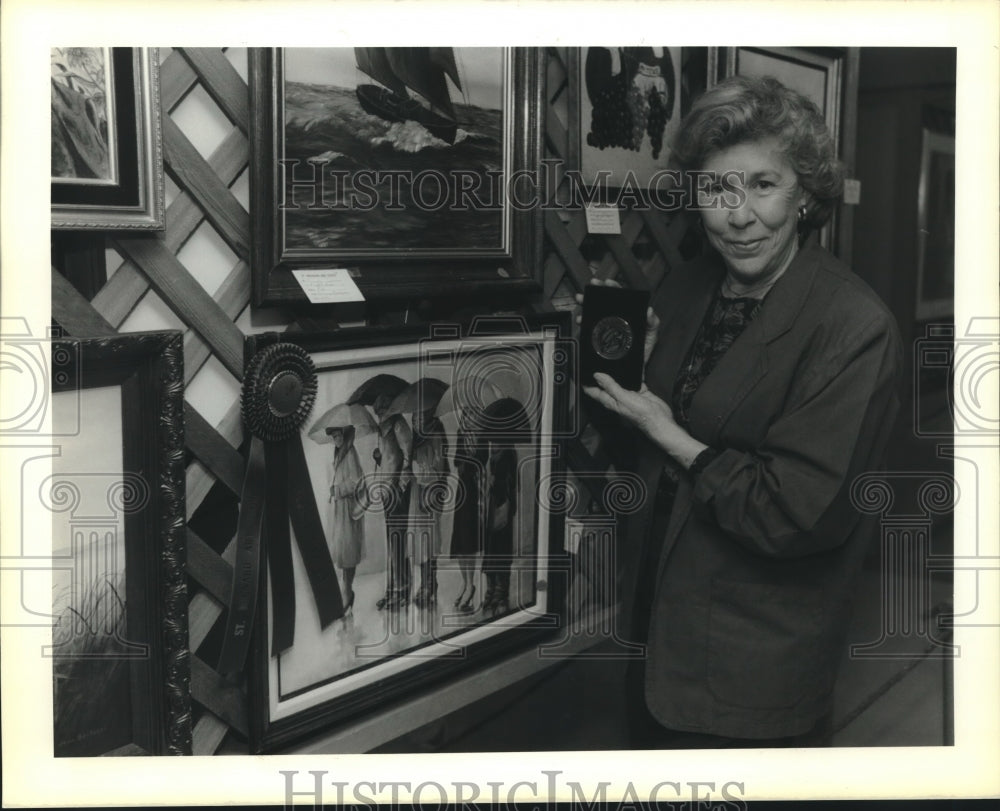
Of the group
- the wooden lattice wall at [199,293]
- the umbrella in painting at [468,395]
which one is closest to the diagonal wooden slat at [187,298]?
the wooden lattice wall at [199,293]

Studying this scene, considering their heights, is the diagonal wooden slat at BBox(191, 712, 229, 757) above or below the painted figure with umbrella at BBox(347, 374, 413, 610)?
below

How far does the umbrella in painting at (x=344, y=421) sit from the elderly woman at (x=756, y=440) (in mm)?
Result: 253

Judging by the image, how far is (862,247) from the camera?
1.17 m

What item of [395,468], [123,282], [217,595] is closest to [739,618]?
[395,468]

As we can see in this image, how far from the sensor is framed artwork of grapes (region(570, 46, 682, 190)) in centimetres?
106

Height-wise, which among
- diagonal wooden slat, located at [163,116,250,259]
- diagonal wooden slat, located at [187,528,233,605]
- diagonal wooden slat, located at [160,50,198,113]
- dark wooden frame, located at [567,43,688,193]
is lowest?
diagonal wooden slat, located at [187,528,233,605]

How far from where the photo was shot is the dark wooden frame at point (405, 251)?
2.64ft

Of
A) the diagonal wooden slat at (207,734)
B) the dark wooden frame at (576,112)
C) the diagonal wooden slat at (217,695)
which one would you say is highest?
the dark wooden frame at (576,112)

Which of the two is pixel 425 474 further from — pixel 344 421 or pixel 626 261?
pixel 626 261

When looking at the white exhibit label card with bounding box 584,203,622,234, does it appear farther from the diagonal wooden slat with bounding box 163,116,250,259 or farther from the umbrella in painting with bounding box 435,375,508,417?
the diagonal wooden slat with bounding box 163,116,250,259

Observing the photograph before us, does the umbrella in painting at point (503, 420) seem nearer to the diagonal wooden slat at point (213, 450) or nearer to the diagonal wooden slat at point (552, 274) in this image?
the diagonal wooden slat at point (552, 274)

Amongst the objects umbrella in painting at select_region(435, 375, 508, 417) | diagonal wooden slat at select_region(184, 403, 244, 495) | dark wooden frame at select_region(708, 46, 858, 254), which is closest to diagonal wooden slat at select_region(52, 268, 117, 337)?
diagonal wooden slat at select_region(184, 403, 244, 495)

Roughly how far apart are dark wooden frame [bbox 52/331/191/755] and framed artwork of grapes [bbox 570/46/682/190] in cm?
52

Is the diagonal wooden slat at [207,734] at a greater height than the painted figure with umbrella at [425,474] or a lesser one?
lesser
